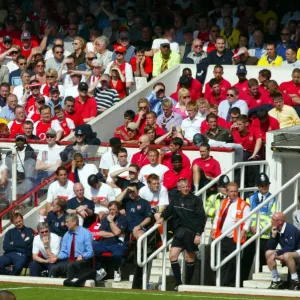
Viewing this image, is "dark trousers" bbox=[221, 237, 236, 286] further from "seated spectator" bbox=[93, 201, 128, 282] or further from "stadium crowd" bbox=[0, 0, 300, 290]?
"seated spectator" bbox=[93, 201, 128, 282]

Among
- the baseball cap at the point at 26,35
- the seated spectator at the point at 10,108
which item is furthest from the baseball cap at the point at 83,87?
the baseball cap at the point at 26,35

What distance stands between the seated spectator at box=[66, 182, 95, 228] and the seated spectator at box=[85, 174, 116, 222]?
0.12 m

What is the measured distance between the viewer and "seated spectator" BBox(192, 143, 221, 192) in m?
22.6

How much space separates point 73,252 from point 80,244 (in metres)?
0.16

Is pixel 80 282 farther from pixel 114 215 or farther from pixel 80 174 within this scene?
pixel 80 174

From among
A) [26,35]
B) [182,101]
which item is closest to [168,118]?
[182,101]

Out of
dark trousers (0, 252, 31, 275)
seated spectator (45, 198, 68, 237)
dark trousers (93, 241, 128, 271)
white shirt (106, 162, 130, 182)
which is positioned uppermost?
white shirt (106, 162, 130, 182)

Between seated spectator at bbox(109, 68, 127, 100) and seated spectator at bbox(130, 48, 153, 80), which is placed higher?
seated spectator at bbox(130, 48, 153, 80)

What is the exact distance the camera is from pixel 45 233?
71.8 feet

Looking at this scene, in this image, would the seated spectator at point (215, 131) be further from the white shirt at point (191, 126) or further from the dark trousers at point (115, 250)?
the dark trousers at point (115, 250)

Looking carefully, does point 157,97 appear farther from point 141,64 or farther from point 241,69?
point 141,64

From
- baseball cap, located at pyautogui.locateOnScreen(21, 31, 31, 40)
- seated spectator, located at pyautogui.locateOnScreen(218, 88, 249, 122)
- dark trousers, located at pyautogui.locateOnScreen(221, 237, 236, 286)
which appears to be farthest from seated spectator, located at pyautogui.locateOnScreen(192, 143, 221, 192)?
baseball cap, located at pyautogui.locateOnScreen(21, 31, 31, 40)

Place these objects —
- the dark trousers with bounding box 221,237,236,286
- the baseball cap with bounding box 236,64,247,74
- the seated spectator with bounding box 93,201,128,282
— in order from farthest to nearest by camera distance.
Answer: the baseball cap with bounding box 236,64,247,74, the seated spectator with bounding box 93,201,128,282, the dark trousers with bounding box 221,237,236,286

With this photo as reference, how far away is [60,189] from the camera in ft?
76.0
